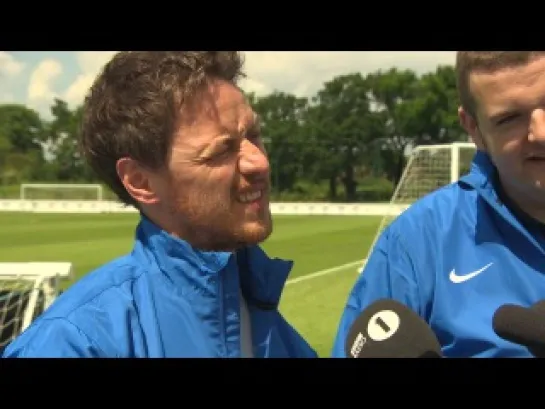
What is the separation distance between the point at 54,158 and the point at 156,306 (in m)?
33.8

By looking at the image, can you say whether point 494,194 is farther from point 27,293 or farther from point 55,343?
point 27,293

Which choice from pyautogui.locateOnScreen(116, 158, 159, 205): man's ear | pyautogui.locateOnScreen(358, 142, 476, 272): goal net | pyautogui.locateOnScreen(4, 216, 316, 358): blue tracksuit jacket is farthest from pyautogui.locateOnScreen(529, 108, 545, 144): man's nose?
pyautogui.locateOnScreen(358, 142, 476, 272): goal net

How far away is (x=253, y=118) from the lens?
1.33m

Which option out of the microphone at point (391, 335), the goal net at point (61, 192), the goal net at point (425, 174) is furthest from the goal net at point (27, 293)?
the goal net at point (61, 192)

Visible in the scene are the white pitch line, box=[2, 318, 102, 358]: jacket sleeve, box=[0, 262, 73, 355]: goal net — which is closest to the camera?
box=[2, 318, 102, 358]: jacket sleeve

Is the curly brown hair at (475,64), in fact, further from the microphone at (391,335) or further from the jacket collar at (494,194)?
the microphone at (391,335)

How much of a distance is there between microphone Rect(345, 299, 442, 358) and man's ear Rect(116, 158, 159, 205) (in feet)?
2.05

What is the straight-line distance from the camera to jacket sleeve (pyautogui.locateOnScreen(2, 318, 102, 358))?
3.35ft

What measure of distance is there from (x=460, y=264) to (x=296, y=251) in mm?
11404

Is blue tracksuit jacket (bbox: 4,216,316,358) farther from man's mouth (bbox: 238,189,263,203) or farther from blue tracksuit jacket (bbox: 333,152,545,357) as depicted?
blue tracksuit jacket (bbox: 333,152,545,357)

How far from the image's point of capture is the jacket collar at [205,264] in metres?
1.20
